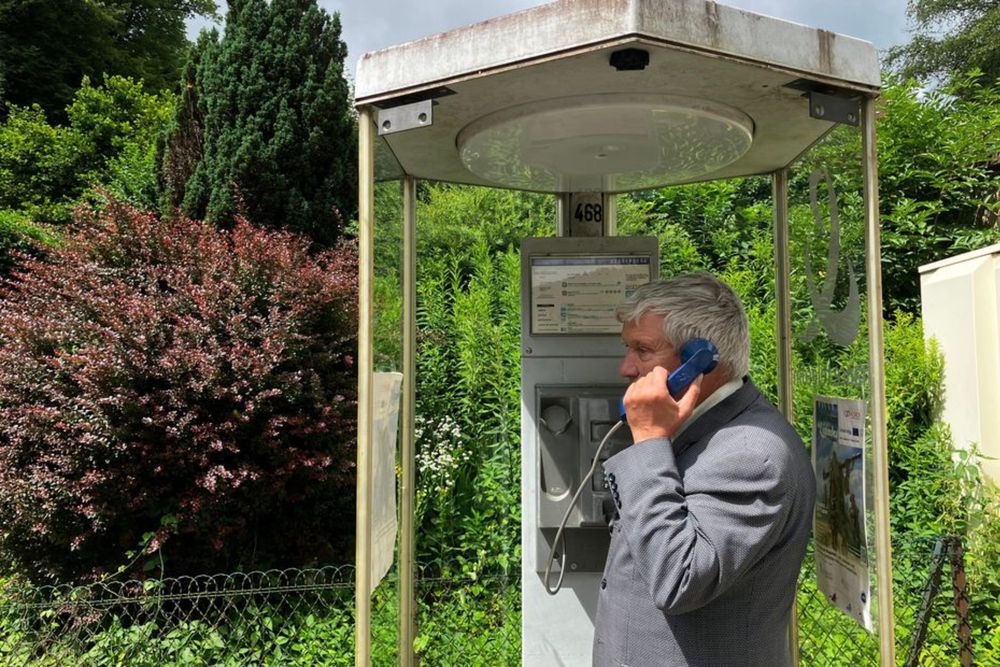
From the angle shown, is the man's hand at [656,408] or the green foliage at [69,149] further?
the green foliage at [69,149]

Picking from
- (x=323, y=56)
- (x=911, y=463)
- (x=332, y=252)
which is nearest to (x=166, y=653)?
(x=332, y=252)

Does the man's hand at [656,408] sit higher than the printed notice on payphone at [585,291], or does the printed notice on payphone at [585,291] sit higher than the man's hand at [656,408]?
the printed notice on payphone at [585,291]

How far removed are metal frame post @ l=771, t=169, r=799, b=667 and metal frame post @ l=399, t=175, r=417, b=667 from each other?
1269 millimetres

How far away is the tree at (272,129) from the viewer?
593 cm

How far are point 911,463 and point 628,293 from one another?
270cm

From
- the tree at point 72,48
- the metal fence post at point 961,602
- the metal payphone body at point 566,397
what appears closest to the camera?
the metal payphone body at point 566,397

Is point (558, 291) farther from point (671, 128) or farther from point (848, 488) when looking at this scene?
point (848, 488)

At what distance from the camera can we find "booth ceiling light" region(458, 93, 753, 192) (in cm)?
187

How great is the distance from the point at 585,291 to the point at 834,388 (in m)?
0.78

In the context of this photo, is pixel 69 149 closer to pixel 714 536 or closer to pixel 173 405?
pixel 173 405

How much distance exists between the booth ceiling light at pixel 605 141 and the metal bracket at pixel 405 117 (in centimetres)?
26

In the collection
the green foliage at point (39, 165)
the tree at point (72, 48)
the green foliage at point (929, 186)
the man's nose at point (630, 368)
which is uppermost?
the tree at point (72, 48)

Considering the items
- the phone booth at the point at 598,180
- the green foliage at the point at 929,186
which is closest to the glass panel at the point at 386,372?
the phone booth at the point at 598,180

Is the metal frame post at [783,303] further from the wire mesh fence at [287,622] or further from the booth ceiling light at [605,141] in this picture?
the wire mesh fence at [287,622]
